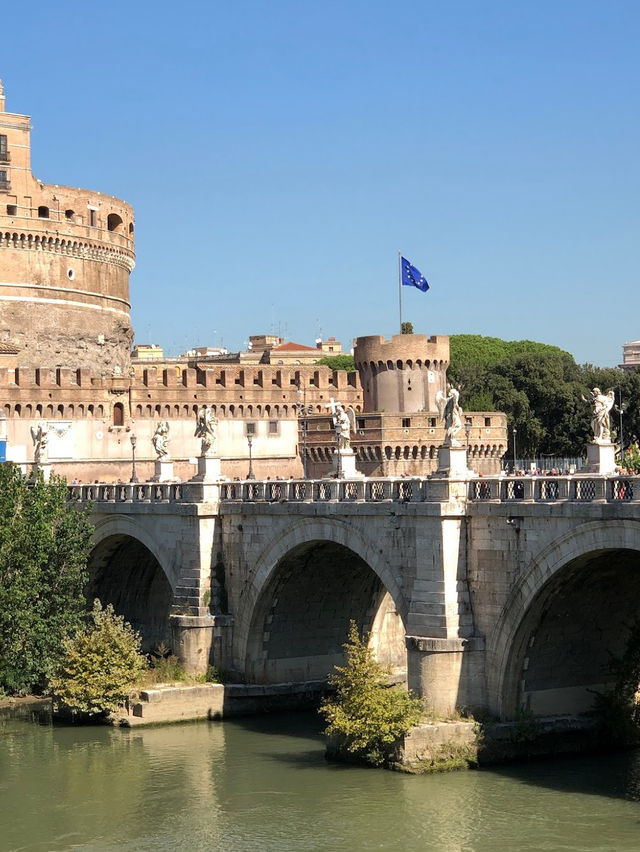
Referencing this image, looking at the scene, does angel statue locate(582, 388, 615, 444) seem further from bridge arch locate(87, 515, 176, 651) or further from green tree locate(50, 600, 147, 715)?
bridge arch locate(87, 515, 176, 651)

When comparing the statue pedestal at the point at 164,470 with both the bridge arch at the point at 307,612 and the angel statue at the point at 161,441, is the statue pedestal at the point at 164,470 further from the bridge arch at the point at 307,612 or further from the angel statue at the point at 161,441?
the bridge arch at the point at 307,612

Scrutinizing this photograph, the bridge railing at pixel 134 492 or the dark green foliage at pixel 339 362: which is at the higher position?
the dark green foliage at pixel 339 362

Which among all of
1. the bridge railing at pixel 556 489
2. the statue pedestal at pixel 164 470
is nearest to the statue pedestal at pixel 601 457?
the bridge railing at pixel 556 489

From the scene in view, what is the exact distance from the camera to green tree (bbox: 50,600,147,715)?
3503 centimetres

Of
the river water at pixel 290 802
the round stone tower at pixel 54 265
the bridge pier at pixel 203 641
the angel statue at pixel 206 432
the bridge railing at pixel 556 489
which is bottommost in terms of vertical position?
the river water at pixel 290 802

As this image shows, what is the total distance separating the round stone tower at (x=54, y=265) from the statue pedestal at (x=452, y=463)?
1673 inches

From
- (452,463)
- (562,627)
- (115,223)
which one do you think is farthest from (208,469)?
(115,223)

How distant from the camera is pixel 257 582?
36281 mm

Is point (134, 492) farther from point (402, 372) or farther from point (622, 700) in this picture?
point (402, 372)

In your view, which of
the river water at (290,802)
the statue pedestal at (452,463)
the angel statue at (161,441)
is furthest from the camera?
the angel statue at (161,441)

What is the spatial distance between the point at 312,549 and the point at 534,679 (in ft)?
24.9

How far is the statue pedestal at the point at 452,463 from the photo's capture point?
29.8m

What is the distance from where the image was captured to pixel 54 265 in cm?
7081

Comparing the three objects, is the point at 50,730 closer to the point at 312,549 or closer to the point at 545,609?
the point at 312,549
